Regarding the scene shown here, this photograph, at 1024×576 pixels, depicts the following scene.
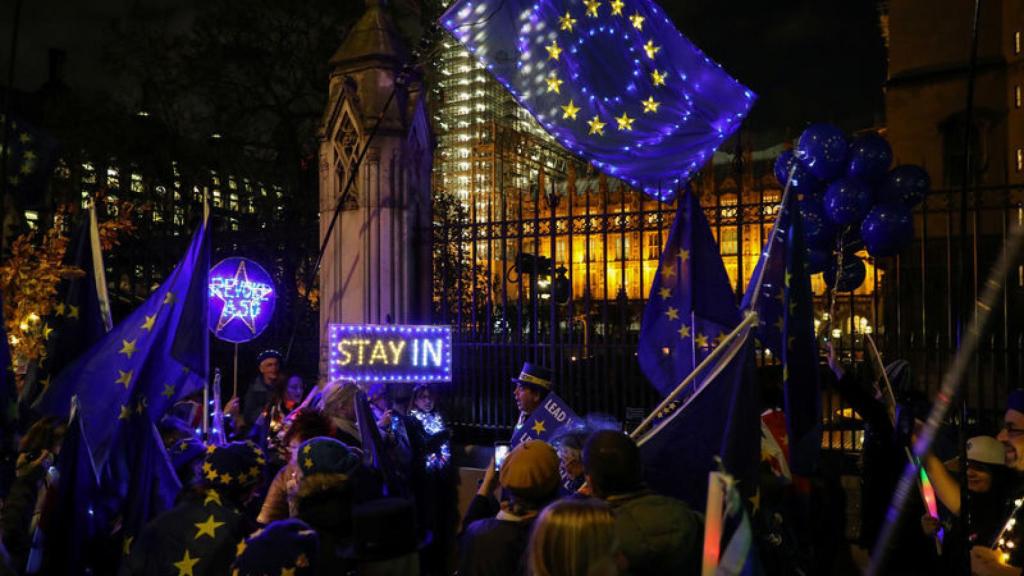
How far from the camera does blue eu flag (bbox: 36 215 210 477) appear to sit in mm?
4871

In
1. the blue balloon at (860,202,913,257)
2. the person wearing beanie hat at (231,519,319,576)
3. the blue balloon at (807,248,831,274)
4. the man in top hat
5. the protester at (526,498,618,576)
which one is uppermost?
the blue balloon at (860,202,913,257)

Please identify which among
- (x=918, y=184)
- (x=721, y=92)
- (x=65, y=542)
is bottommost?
(x=65, y=542)

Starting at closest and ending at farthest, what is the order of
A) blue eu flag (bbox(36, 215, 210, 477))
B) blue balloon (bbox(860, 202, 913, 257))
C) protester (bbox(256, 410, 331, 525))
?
protester (bbox(256, 410, 331, 525)), blue eu flag (bbox(36, 215, 210, 477)), blue balloon (bbox(860, 202, 913, 257))

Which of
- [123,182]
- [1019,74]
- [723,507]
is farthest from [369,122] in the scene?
[1019,74]

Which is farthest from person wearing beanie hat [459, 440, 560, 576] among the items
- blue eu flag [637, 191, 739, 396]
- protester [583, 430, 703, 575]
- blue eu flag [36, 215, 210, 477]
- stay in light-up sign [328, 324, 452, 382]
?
stay in light-up sign [328, 324, 452, 382]

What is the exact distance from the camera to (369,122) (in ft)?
28.4

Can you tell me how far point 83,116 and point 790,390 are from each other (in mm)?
16105

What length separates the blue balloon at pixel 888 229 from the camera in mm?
7246

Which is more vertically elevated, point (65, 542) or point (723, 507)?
point (723, 507)

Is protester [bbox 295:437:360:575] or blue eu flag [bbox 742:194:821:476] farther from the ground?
blue eu flag [bbox 742:194:821:476]

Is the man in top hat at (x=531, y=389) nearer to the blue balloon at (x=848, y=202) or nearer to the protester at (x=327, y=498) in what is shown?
the protester at (x=327, y=498)

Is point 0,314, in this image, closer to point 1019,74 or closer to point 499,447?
point 499,447

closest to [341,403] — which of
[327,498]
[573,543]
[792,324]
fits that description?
[327,498]

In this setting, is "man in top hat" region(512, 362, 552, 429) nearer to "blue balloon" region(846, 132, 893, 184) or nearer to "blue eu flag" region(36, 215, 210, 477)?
"blue eu flag" region(36, 215, 210, 477)
